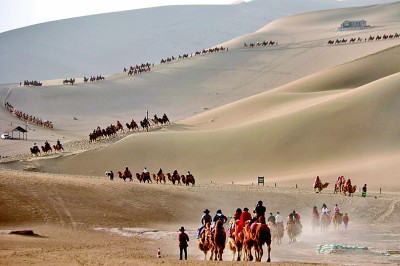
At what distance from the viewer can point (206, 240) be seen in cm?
2462

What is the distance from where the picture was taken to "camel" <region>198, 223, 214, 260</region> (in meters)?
24.4

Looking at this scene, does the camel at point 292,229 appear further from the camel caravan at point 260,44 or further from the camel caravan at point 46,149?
the camel caravan at point 260,44

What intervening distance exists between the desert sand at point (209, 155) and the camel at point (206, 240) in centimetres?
41

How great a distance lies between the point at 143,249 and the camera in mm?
26578

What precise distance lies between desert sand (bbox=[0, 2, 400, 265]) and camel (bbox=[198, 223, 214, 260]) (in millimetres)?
415

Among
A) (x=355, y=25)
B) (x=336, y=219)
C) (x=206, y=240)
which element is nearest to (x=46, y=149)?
(x=336, y=219)

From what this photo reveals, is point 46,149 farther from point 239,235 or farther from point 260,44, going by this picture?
point 260,44

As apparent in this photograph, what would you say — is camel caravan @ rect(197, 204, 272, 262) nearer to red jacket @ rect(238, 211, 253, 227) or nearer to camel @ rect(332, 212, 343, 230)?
red jacket @ rect(238, 211, 253, 227)

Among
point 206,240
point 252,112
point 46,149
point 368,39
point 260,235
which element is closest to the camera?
point 260,235

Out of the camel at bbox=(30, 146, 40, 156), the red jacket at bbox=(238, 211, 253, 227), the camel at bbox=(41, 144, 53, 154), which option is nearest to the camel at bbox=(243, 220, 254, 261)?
the red jacket at bbox=(238, 211, 253, 227)

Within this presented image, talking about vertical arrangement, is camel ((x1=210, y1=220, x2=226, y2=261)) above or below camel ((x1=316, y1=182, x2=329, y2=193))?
below

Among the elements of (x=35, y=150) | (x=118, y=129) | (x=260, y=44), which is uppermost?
(x=260, y=44)

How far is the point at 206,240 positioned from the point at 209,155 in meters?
27.7

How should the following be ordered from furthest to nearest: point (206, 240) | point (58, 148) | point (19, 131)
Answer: point (19, 131), point (58, 148), point (206, 240)
